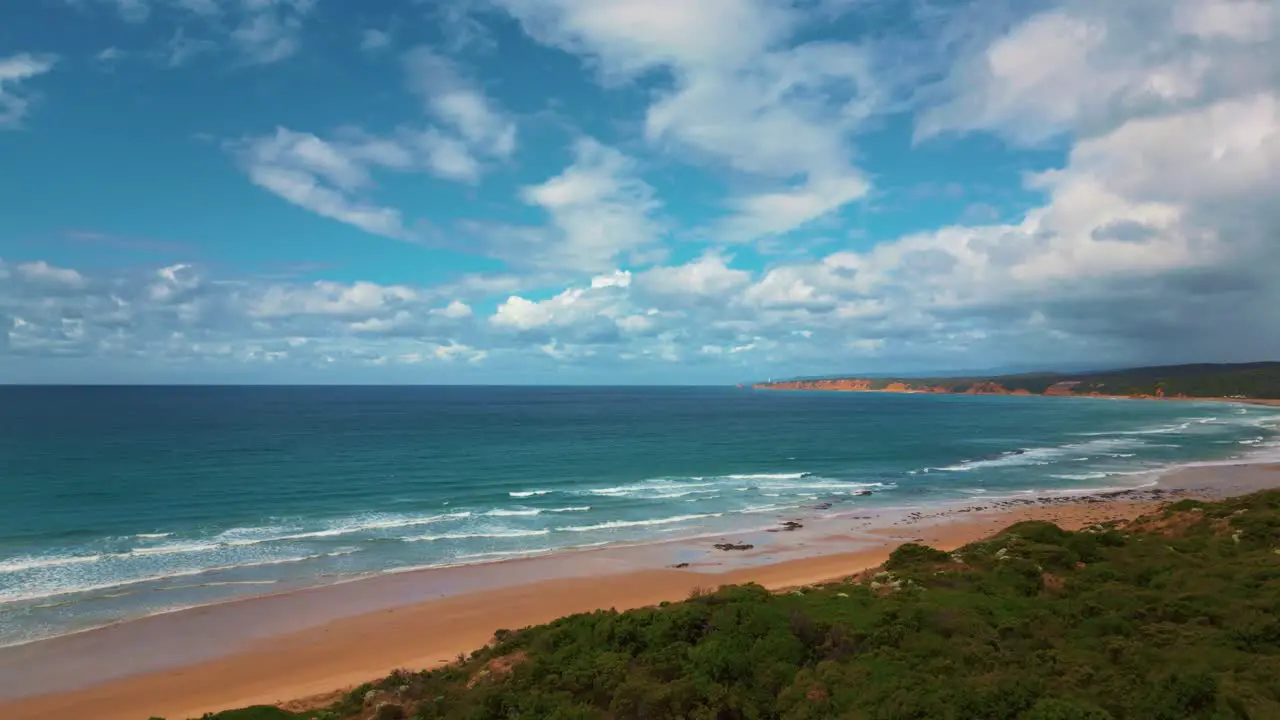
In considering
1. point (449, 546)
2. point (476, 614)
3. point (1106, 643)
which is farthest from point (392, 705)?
point (449, 546)

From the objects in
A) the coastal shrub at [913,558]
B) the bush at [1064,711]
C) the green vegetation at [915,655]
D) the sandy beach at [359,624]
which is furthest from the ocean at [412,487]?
the bush at [1064,711]

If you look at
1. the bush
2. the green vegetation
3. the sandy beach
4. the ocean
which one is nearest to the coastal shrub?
the green vegetation

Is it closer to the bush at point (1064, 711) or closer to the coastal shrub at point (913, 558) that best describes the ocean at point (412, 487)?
the coastal shrub at point (913, 558)

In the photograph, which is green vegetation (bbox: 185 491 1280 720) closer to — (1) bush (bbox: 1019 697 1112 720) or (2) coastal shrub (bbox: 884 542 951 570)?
(1) bush (bbox: 1019 697 1112 720)

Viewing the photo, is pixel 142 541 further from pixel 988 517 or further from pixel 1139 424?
pixel 1139 424

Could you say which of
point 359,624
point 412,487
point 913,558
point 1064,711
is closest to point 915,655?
point 1064,711

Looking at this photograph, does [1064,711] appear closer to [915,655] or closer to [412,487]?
[915,655]
